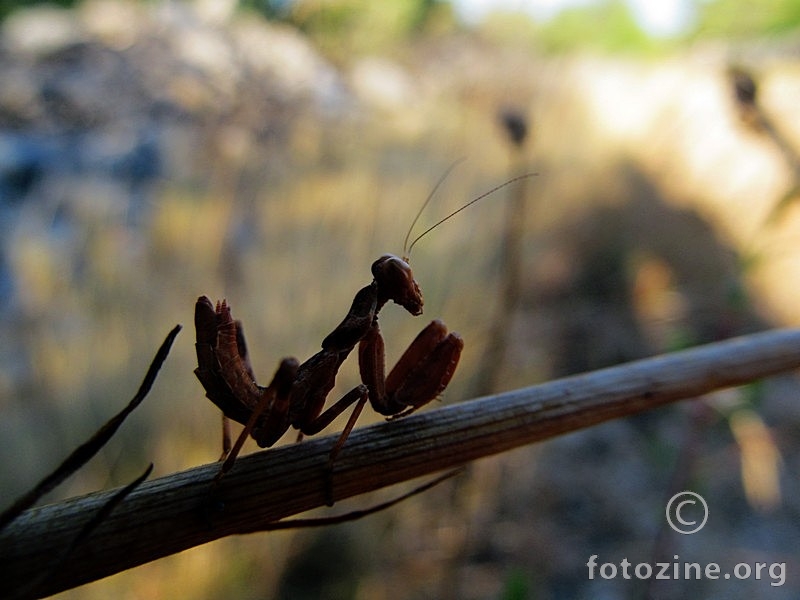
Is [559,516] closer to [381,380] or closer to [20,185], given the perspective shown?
[381,380]

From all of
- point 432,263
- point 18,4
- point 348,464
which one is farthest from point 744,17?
point 18,4

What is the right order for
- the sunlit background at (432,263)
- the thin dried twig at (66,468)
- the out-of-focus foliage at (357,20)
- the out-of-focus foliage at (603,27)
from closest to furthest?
the thin dried twig at (66,468), the sunlit background at (432,263), the out-of-focus foliage at (357,20), the out-of-focus foliage at (603,27)

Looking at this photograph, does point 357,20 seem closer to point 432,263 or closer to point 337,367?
point 432,263

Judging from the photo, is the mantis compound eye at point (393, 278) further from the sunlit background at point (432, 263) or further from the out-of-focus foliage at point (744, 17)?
the out-of-focus foliage at point (744, 17)

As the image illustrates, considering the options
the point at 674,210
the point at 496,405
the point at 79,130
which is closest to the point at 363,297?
the point at 496,405

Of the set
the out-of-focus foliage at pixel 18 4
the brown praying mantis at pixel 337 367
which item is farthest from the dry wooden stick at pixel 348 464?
the out-of-focus foliage at pixel 18 4
